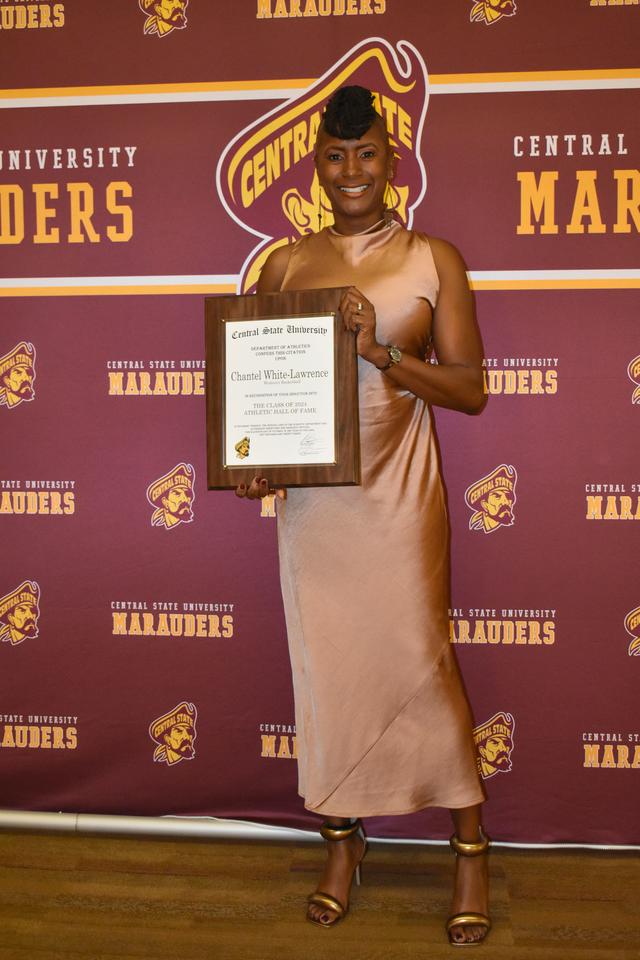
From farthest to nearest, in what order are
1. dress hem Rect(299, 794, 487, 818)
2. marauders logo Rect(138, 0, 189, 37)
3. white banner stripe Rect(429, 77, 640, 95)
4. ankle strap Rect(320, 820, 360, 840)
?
marauders logo Rect(138, 0, 189, 37) < white banner stripe Rect(429, 77, 640, 95) < ankle strap Rect(320, 820, 360, 840) < dress hem Rect(299, 794, 487, 818)

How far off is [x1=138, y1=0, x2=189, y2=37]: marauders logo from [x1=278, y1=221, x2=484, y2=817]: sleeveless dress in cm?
100

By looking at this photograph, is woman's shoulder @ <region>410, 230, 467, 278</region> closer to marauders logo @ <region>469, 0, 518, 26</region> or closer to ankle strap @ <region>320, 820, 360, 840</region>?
marauders logo @ <region>469, 0, 518, 26</region>

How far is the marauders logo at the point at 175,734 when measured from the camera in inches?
109

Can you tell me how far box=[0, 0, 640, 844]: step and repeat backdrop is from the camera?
8.42ft

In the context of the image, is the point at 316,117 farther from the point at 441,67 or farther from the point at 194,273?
the point at 194,273

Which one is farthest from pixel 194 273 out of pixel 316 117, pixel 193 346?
pixel 316 117

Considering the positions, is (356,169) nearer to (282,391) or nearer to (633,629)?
(282,391)

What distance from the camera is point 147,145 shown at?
8.76 ft

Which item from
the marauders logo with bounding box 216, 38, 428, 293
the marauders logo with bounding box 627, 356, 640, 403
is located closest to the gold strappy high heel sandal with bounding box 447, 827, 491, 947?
the marauders logo with bounding box 627, 356, 640, 403

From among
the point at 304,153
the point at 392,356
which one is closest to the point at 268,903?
the point at 392,356

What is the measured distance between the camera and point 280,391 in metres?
2.02

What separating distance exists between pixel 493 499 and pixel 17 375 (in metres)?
1.52

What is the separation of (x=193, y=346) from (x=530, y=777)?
1657 mm
